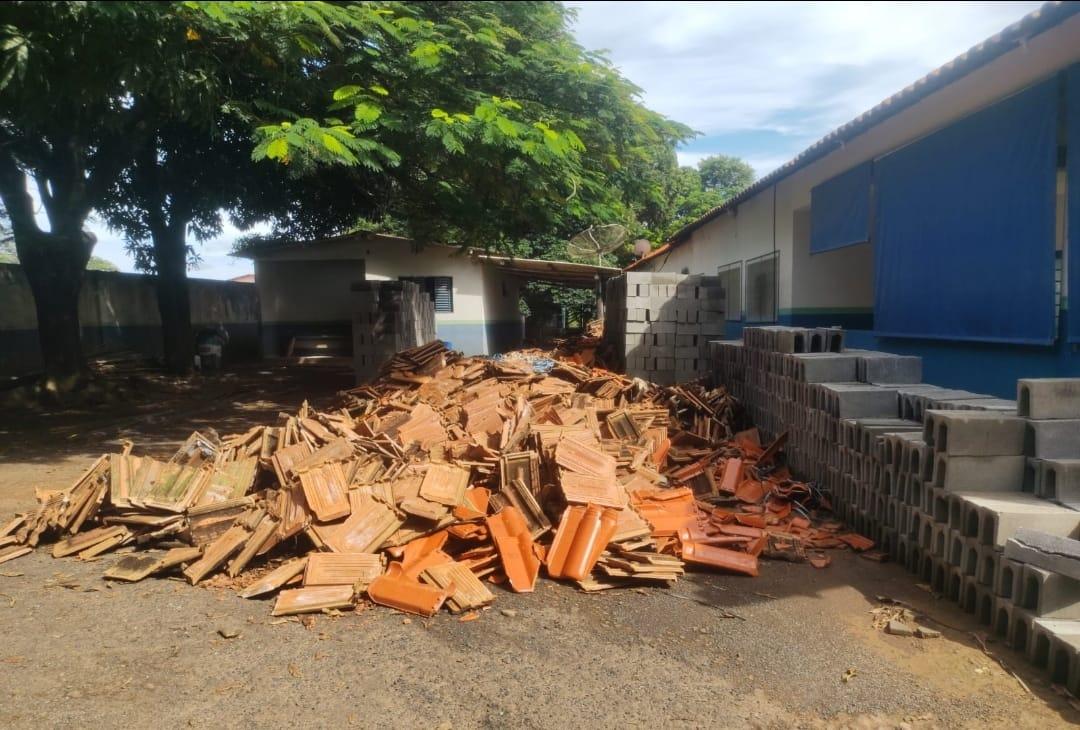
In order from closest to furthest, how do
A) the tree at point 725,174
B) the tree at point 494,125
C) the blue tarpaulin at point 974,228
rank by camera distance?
the blue tarpaulin at point 974,228
the tree at point 494,125
the tree at point 725,174

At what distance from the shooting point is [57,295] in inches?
472

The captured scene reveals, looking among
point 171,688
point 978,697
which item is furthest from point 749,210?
point 171,688

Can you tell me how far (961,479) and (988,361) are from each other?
3.12 meters

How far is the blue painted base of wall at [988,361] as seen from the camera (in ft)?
17.9

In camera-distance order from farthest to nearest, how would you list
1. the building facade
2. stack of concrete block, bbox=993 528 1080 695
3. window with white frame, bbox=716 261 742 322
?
window with white frame, bbox=716 261 742 322 < the building facade < stack of concrete block, bbox=993 528 1080 695

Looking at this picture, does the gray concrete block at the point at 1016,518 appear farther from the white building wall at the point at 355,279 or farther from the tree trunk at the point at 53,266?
the white building wall at the point at 355,279

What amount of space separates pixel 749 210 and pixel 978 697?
1095 centimetres

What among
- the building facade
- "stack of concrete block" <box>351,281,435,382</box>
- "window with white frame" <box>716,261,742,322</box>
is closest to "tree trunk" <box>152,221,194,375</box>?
"stack of concrete block" <box>351,281,435,382</box>

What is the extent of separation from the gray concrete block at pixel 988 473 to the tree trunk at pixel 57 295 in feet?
45.2

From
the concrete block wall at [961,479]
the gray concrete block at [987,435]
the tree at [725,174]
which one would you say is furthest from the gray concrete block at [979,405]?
the tree at [725,174]

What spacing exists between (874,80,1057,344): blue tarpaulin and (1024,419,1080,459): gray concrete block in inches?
82.9

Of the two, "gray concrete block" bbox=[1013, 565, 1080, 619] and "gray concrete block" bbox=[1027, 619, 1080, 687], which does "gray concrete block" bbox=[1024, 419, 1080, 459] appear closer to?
"gray concrete block" bbox=[1013, 565, 1080, 619]

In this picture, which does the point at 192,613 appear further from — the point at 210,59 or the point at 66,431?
the point at 66,431

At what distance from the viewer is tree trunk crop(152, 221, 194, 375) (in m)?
15.1
